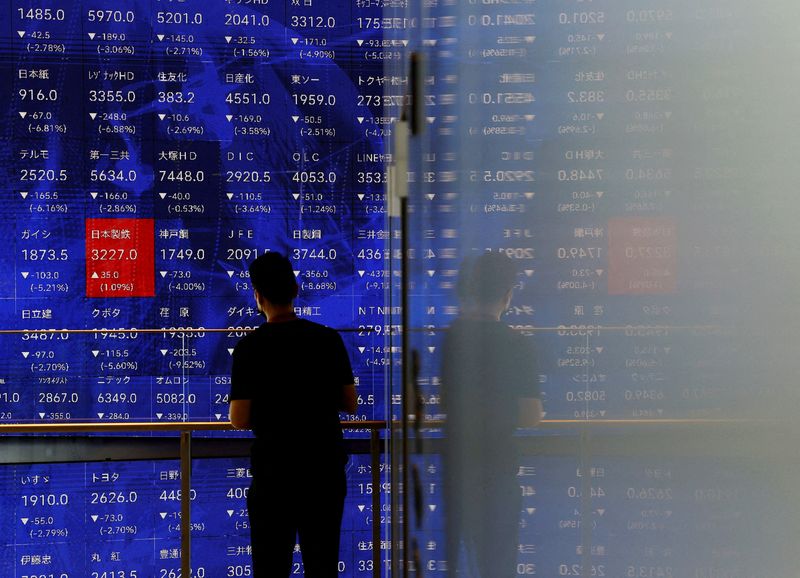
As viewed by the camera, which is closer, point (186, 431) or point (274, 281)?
point (274, 281)

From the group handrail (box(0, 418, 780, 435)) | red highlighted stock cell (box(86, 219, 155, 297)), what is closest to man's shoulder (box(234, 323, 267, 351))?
handrail (box(0, 418, 780, 435))

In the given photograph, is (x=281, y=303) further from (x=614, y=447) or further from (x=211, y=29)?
(x=211, y=29)

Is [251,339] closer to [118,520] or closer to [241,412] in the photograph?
[241,412]

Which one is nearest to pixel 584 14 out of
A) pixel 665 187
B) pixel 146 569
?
pixel 665 187

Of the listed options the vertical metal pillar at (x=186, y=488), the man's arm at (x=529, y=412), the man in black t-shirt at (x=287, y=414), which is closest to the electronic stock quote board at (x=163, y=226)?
the vertical metal pillar at (x=186, y=488)

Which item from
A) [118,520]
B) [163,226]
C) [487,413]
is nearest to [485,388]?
[487,413]

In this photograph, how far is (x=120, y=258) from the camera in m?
3.04

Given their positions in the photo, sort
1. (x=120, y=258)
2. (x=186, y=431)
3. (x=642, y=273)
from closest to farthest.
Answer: (x=642, y=273), (x=186, y=431), (x=120, y=258)

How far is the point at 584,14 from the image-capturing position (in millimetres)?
237

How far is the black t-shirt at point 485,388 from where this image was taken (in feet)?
1.04

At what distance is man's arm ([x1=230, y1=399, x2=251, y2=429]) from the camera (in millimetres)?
1369

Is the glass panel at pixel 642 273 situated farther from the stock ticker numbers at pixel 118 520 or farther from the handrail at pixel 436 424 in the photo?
the stock ticker numbers at pixel 118 520

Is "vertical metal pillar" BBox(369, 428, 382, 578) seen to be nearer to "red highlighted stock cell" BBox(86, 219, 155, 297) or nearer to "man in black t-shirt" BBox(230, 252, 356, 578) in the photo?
"man in black t-shirt" BBox(230, 252, 356, 578)

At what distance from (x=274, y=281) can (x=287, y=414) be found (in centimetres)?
23
